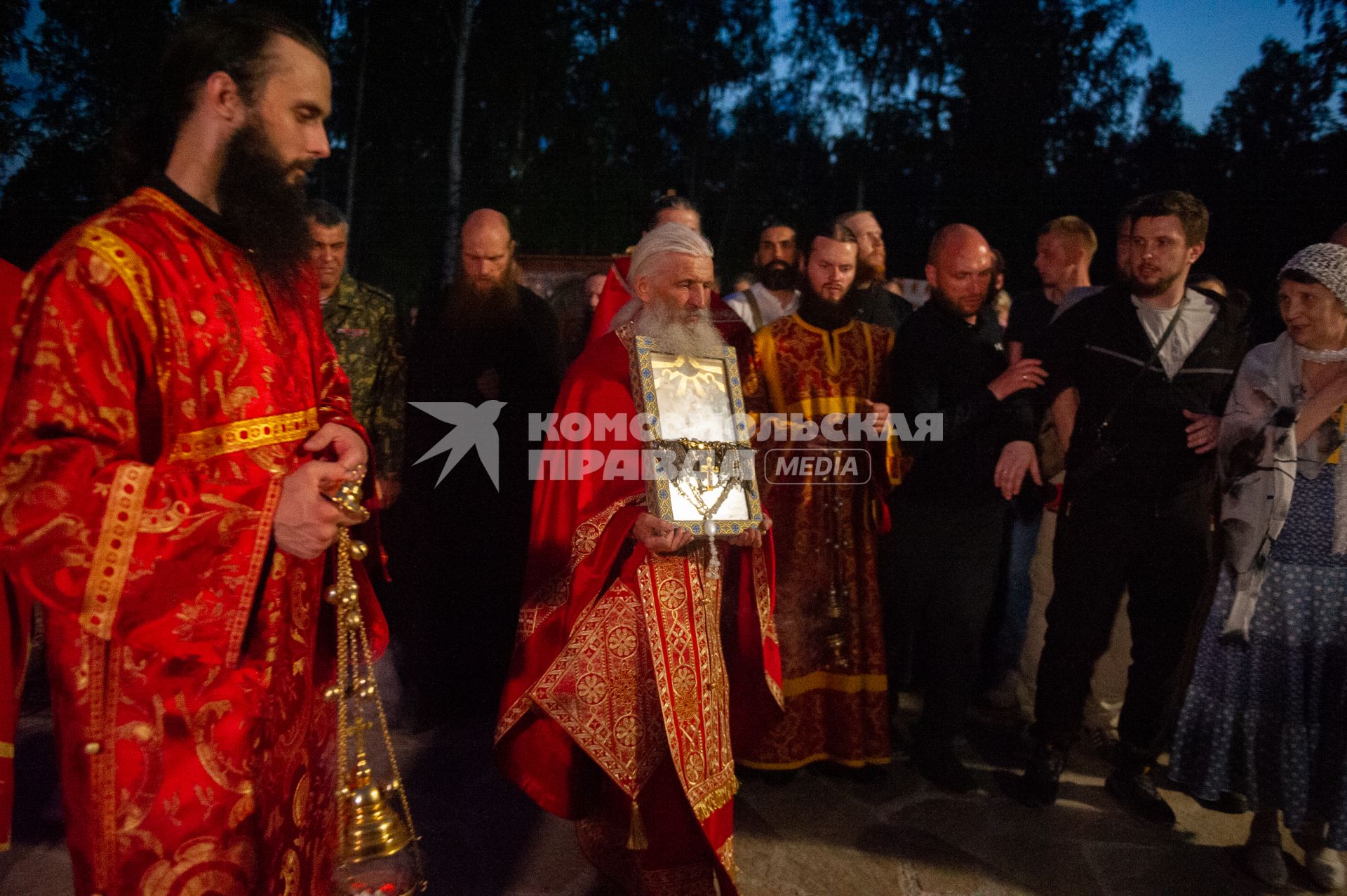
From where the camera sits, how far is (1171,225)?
360cm

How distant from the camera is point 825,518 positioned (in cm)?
400

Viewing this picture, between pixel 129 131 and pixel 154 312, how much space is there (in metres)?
0.47

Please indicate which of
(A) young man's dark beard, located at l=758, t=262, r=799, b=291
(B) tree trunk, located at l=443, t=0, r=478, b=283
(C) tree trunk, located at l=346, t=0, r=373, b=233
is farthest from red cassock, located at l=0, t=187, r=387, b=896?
(C) tree trunk, located at l=346, t=0, r=373, b=233

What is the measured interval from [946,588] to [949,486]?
476 mm

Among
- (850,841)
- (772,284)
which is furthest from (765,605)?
(772,284)

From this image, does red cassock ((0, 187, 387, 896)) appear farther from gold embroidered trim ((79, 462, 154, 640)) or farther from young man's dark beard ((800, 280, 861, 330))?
young man's dark beard ((800, 280, 861, 330))

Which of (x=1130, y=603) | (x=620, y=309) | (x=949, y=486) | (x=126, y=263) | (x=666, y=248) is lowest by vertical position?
(x=1130, y=603)

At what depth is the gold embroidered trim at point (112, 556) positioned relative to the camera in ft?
4.52

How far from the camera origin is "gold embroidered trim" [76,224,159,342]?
4.90 ft

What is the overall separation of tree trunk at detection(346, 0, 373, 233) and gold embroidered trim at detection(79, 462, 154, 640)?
16.5 meters

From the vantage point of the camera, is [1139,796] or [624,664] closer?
[624,664]

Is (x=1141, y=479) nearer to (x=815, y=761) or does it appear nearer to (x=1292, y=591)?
(x=1292, y=591)

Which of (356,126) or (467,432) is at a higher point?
→ (356,126)

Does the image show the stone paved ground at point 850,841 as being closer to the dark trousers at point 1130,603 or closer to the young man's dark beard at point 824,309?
the dark trousers at point 1130,603
